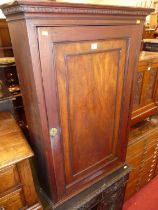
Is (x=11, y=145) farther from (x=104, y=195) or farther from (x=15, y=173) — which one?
(x=104, y=195)

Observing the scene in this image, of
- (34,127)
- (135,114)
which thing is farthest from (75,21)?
(135,114)

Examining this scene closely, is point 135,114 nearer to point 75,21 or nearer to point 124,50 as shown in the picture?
point 124,50

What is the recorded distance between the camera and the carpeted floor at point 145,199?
1707 millimetres

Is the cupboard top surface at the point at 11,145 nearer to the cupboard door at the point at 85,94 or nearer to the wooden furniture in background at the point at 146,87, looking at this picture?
the cupboard door at the point at 85,94

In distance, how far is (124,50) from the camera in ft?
2.81

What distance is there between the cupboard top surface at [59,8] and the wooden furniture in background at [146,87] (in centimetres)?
60

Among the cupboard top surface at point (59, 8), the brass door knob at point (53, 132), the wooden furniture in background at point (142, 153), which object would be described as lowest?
the wooden furniture in background at point (142, 153)

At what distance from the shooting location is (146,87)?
1429 mm

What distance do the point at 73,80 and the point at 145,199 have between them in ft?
5.50

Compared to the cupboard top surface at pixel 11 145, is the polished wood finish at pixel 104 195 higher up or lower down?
lower down

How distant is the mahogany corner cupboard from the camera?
2.03ft

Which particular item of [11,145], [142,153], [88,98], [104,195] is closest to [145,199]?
[142,153]

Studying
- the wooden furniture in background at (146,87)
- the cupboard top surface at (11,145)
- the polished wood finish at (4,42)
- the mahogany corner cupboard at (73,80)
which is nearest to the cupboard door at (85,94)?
the mahogany corner cupboard at (73,80)

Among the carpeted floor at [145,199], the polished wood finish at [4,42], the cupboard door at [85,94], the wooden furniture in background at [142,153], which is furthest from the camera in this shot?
the polished wood finish at [4,42]
